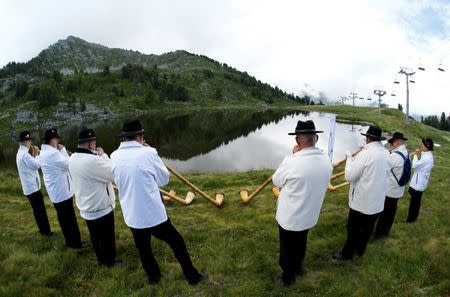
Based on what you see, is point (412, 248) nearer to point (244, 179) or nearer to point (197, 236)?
point (197, 236)

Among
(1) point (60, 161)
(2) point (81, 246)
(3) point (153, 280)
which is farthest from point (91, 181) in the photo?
(2) point (81, 246)

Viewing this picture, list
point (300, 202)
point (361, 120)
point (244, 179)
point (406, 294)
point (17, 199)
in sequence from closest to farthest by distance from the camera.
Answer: point (300, 202) → point (406, 294) → point (17, 199) → point (244, 179) → point (361, 120)

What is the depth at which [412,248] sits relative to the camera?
312 inches

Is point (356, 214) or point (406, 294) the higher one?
point (356, 214)

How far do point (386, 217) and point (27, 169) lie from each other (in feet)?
31.6

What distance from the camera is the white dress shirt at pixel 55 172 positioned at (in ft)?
25.0

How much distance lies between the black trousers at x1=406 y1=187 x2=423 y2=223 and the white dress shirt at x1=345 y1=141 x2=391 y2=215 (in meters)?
3.37

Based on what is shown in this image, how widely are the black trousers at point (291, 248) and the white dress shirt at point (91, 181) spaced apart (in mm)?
3616

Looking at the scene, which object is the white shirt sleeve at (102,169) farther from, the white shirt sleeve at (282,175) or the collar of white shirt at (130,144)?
the white shirt sleeve at (282,175)

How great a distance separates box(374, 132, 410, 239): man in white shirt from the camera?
809 cm

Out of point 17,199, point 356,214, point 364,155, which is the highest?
point 364,155

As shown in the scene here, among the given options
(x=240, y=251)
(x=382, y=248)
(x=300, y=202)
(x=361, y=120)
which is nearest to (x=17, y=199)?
(x=240, y=251)

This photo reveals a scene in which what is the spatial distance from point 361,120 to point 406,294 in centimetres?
9397

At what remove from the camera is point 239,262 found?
745cm
